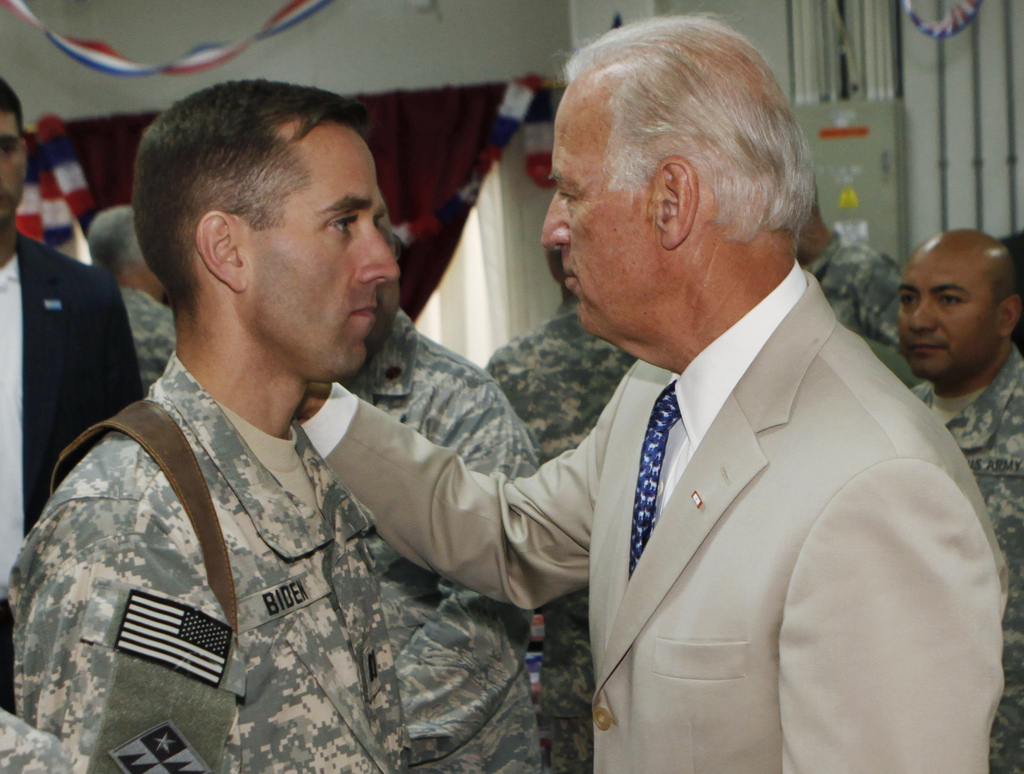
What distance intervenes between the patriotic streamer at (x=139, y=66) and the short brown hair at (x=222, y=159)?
408cm

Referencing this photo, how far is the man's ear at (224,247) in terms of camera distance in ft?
4.31

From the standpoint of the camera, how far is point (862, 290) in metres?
3.84

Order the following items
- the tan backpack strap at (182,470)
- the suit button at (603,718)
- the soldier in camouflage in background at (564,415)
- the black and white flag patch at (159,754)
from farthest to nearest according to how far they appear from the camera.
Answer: the soldier in camouflage in background at (564,415)
the suit button at (603,718)
the tan backpack strap at (182,470)
the black and white flag patch at (159,754)

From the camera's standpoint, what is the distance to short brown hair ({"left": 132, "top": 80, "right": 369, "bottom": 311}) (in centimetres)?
131

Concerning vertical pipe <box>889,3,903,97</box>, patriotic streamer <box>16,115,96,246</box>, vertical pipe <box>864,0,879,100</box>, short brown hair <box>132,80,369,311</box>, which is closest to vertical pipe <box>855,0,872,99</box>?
vertical pipe <box>864,0,879,100</box>

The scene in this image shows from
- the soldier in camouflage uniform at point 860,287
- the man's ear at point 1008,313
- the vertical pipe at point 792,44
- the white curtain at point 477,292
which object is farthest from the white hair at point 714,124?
the white curtain at point 477,292

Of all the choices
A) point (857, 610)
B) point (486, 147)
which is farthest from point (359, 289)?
point (486, 147)

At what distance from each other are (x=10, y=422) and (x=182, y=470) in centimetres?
132

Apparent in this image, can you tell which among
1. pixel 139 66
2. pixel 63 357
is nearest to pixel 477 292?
pixel 139 66

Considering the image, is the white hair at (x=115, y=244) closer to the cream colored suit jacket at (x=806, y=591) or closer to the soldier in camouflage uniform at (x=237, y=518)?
the soldier in camouflage uniform at (x=237, y=518)

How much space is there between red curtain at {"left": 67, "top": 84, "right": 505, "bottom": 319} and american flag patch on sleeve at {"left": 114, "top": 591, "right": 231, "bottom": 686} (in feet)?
18.1

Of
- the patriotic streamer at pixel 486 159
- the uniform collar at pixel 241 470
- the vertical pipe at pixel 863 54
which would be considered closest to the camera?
the uniform collar at pixel 241 470

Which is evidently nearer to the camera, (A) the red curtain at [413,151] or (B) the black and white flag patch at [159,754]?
(B) the black and white flag patch at [159,754]

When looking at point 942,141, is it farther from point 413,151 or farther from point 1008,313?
point 413,151
